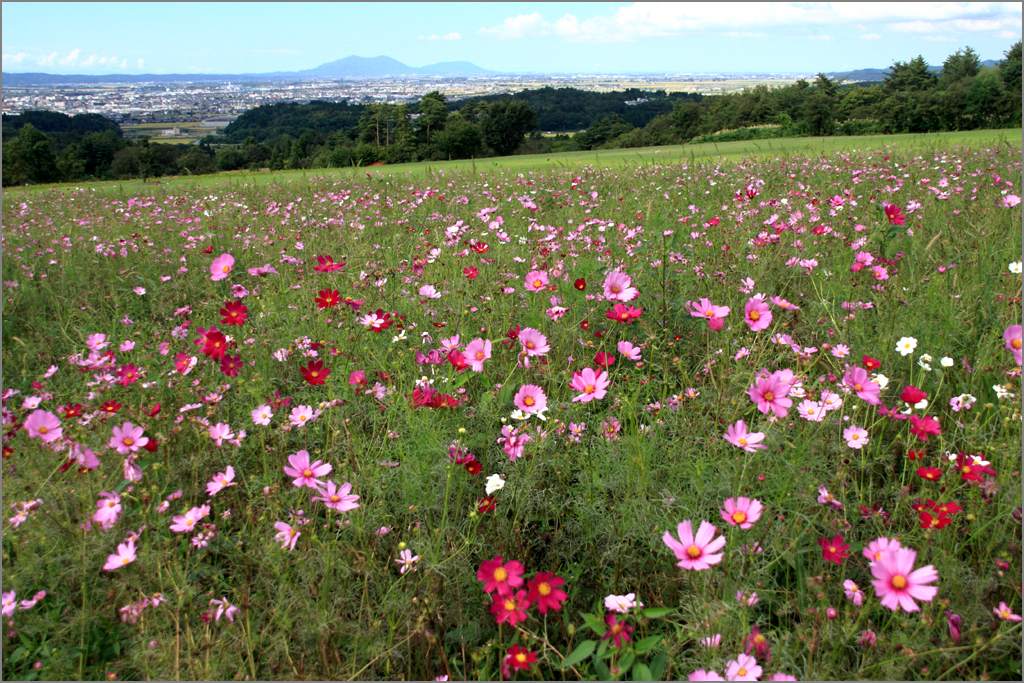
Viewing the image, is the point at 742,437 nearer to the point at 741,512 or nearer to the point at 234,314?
the point at 741,512

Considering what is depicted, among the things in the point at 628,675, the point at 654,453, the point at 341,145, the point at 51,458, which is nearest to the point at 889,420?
the point at 654,453

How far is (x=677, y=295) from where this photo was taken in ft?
8.96

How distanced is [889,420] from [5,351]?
3.66 m

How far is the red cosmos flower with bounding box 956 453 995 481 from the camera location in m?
1.38

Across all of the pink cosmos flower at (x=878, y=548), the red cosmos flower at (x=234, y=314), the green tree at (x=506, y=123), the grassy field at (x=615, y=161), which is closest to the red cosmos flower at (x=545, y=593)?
the pink cosmos flower at (x=878, y=548)

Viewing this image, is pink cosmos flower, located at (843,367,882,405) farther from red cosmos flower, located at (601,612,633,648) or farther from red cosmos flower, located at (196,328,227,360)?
red cosmos flower, located at (196,328,227,360)

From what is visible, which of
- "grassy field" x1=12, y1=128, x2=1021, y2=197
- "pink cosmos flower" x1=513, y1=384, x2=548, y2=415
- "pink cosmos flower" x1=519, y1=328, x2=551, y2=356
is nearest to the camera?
"pink cosmos flower" x1=513, y1=384, x2=548, y2=415

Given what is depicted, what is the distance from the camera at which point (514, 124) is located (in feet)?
139

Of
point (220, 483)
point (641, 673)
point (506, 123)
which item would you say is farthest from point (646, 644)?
point (506, 123)

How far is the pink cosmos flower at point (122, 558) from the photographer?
4.24ft

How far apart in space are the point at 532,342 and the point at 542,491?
430 mm

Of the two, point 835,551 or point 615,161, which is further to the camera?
point 615,161

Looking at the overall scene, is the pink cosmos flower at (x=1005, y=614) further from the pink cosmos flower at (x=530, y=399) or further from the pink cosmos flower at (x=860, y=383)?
the pink cosmos flower at (x=530, y=399)

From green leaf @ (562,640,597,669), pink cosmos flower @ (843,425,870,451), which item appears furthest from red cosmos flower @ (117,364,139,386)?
pink cosmos flower @ (843,425,870,451)
